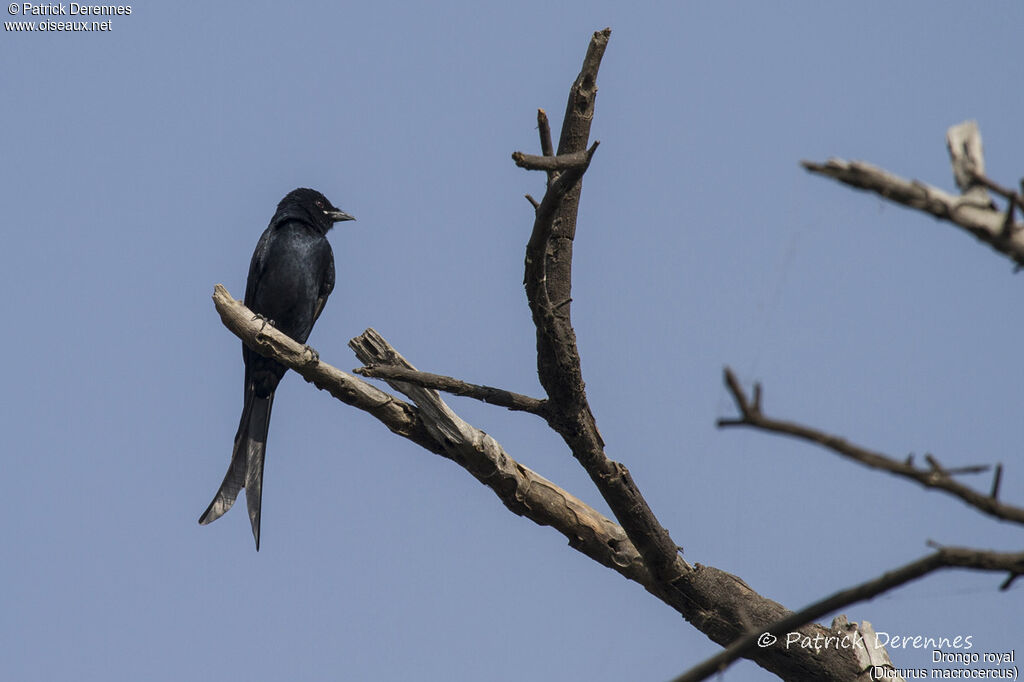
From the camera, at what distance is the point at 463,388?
3.83 metres

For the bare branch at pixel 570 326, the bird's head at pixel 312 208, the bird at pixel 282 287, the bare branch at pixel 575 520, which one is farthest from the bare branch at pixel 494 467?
the bird's head at pixel 312 208

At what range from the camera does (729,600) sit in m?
4.26

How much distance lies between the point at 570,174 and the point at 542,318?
0.61 m

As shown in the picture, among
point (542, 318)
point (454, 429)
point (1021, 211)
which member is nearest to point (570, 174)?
point (542, 318)

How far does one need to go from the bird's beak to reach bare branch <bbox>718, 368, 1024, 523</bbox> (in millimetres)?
5729

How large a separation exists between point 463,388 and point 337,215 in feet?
12.2

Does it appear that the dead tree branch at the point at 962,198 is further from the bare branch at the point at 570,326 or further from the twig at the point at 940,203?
the bare branch at the point at 570,326

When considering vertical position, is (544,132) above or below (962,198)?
above

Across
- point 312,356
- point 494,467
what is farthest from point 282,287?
point 494,467

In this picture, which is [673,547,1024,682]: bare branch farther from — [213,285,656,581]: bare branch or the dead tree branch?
[213,285,656,581]: bare branch

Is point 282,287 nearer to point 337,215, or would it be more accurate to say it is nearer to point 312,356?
point 337,215

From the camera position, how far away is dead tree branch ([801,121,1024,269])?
203 cm

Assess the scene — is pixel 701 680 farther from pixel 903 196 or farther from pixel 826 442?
pixel 903 196

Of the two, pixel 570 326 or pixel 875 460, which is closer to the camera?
pixel 875 460
